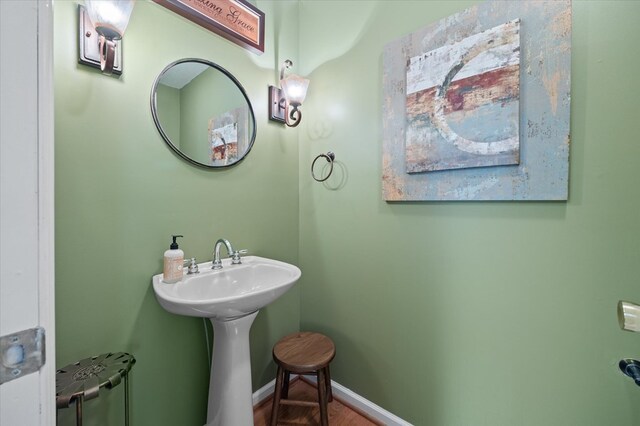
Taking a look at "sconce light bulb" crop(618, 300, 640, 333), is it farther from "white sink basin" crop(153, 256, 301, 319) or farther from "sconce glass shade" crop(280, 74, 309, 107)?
"sconce glass shade" crop(280, 74, 309, 107)

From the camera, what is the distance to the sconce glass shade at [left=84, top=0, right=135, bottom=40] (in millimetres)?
A: 828

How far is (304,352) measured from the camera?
4.37 ft

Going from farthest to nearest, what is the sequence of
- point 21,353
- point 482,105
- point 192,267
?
point 192,267 → point 482,105 → point 21,353

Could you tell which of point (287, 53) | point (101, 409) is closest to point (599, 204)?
point (287, 53)

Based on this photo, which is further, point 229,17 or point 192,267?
point 229,17

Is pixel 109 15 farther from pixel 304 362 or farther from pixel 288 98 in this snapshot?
pixel 304 362

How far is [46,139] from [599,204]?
1.44 m

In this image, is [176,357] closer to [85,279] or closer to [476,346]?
[85,279]

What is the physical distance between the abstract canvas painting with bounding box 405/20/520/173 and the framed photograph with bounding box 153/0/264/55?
868 millimetres

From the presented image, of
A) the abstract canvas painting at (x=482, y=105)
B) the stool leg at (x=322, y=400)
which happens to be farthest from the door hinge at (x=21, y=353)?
the abstract canvas painting at (x=482, y=105)

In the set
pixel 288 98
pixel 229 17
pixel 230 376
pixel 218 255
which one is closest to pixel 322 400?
pixel 230 376

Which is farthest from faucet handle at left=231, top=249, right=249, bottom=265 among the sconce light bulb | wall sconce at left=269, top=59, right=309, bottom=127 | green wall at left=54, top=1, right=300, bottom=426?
the sconce light bulb

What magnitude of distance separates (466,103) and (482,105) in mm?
61

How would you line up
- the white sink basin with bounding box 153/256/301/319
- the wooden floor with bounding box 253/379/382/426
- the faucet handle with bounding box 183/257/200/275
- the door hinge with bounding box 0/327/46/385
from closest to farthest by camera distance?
the door hinge with bounding box 0/327/46/385, the white sink basin with bounding box 153/256/301/319, the faucet handle with bounding box 183/257/200/275, the wooden floor with bounding box 253/379/382/426
